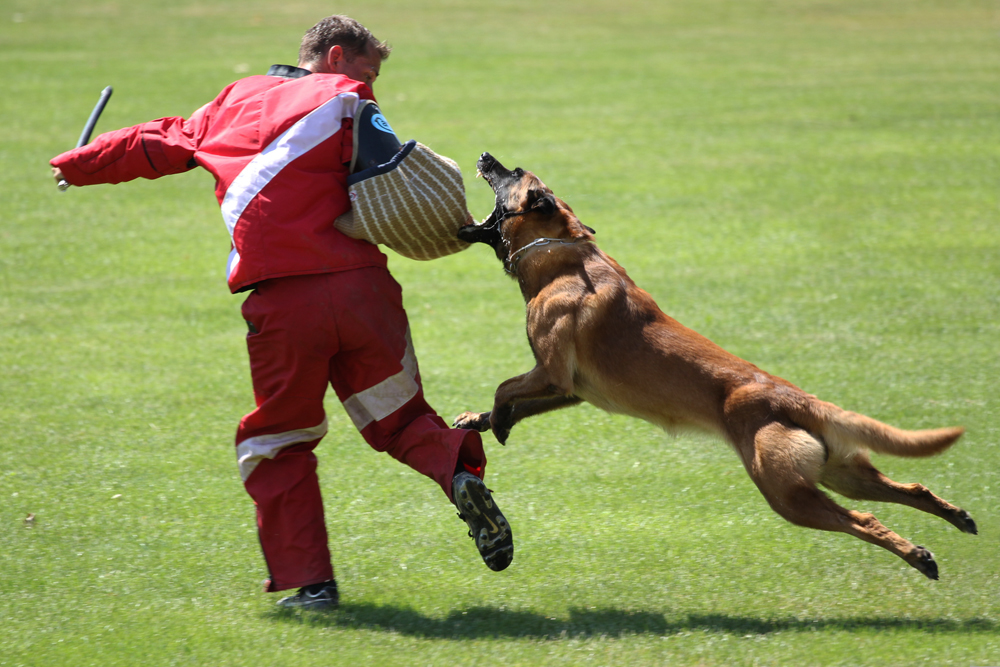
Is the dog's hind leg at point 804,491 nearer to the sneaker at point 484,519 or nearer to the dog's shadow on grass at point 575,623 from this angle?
the dog's shadow on grass at point 575,623

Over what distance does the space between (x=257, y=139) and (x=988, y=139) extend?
10192 millimetres

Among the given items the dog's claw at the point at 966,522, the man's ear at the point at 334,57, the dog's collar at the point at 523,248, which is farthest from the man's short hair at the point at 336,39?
the dog's claw at the point at 966,522

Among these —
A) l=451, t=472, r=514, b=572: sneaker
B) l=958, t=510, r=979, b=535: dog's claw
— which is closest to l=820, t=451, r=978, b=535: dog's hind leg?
l=958, t=510, r=979, b=535: dog's claw

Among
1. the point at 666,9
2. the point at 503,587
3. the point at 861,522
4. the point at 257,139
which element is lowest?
the point at 503,587

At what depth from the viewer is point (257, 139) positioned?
12.3 feet

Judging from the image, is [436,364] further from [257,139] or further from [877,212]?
[877,212]

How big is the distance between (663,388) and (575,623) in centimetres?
95

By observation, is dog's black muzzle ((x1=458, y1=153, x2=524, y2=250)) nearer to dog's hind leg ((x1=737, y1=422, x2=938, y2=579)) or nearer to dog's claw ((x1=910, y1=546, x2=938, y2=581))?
dog's hind leg ((x1=737, y1=422, x2=938, y2=579))

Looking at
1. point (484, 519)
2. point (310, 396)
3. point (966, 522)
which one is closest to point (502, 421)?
point (484, 519)

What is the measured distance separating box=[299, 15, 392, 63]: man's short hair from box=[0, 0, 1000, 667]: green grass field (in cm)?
202

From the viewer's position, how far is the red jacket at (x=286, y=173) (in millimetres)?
3686

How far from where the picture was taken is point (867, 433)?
147 inches

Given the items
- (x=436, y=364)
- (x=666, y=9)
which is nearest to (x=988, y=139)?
(x=436, y=364)

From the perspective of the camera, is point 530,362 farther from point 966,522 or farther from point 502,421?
point 966,522
